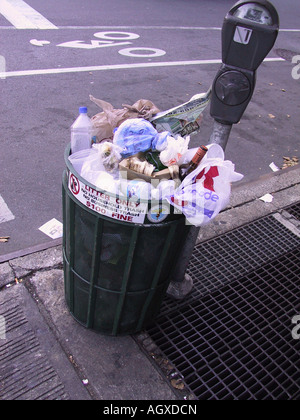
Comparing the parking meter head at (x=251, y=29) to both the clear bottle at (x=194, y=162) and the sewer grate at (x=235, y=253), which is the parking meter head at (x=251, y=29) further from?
the sewer grate at (x=235, y=253)

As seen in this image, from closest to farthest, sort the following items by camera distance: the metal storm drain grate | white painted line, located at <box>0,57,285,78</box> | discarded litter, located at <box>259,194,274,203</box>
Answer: the metal storm drain grate → discarded litter, located at <box>259,194,274,203</box> → white painted line, located at <box>0,57,285,78</box>

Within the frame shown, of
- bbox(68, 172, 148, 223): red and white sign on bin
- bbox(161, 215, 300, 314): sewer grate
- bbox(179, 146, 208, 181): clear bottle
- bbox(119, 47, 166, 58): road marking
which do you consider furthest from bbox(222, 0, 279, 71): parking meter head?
bbox(119, 47, 166, 58): road marking

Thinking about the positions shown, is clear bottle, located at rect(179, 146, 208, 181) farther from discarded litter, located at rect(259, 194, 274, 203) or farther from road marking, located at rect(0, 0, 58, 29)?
road marking, located at rect(0, 0, 58, 29)

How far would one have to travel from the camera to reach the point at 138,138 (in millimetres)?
1998

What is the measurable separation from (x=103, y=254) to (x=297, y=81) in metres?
6.85

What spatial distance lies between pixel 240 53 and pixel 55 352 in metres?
1.93

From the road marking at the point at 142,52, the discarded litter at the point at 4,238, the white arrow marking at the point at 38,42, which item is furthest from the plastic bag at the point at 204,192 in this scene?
the white arrow marking at the point at 38,42

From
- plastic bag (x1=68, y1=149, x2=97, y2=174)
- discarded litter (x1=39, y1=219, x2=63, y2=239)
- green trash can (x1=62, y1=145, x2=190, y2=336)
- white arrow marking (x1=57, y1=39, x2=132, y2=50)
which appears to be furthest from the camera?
white arrow marking (x1=57, y1=39, x2=132, y2=50)

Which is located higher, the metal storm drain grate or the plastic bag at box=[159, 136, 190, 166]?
the plastic bag at box=[159, 136, 190, 166]

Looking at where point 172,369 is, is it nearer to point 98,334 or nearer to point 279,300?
point 98,334

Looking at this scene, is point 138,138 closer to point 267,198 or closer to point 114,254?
point 114,254

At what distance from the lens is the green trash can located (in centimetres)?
187

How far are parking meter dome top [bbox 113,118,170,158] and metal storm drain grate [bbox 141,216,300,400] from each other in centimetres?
123

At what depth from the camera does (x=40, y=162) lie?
402 cm
